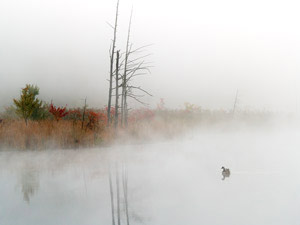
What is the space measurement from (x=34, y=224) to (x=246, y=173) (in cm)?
524

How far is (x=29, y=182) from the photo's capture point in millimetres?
7531

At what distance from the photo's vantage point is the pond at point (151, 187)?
5.23m

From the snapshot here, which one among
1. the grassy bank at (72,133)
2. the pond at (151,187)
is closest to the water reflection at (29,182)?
the pond at (151,187)

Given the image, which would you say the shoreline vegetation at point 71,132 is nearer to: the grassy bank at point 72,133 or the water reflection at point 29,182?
the grassy bank at point 72,133

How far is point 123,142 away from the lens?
540 inches


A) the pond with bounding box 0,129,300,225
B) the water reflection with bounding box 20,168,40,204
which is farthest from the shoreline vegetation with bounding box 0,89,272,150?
the water reflection with bounding box 20,168,40,204

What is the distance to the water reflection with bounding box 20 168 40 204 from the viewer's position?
21.5ft

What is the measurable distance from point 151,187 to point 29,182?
2361mm

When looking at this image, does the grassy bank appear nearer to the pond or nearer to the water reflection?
the pond

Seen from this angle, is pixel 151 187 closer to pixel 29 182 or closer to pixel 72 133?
pixel 29 182

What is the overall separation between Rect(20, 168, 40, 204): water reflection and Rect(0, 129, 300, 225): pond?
0.05 feet

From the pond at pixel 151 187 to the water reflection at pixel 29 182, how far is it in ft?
0.05

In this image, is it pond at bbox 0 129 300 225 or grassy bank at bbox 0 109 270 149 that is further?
grassy bank at bbox 0 109 270 149

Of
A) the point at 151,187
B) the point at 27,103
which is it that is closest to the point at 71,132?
the point at 27,103
